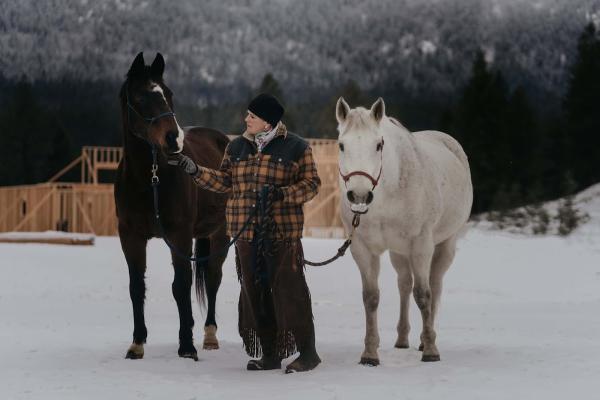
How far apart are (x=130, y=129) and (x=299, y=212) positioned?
1.42m

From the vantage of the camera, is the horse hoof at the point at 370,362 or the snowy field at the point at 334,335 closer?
the snowy field at the point at 334,335

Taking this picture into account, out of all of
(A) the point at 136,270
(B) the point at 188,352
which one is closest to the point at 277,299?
(B) the point at 188,352

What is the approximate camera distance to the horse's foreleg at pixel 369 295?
625 cm

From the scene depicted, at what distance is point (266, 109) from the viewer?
19.3 ft

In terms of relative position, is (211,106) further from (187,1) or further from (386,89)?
(187,1)

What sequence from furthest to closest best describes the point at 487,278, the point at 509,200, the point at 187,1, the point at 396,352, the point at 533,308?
the point at 187,1, the point at 509,200, the point at 487,278, the point at 533,308, the point at 396,352

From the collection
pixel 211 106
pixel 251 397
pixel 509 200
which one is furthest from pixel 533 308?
pixel 211 106

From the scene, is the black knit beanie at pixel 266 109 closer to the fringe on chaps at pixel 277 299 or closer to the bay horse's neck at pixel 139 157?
the fringe on chaps at pixel 277 299

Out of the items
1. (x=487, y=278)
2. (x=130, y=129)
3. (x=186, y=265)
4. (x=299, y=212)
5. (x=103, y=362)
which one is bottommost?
(x=487, y=278)

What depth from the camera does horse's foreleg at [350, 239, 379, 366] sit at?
625cm

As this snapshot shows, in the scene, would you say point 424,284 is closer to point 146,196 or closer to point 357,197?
point 357,197

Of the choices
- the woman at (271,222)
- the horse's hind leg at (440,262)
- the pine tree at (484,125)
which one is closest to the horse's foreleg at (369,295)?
the woman at (271,222)

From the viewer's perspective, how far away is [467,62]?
65.1 metres

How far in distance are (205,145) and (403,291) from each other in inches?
89.6
